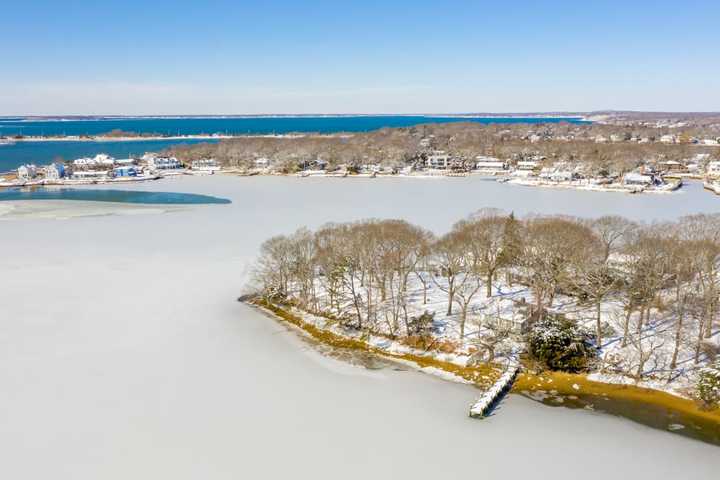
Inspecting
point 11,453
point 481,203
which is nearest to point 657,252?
point 11,453

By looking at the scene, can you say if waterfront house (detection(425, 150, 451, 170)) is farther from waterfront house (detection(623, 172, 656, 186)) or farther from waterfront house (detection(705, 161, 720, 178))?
waterfront house (detection(705, 161, 720, 178))

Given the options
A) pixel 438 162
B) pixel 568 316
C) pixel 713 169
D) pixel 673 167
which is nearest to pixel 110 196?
pixel 438 162

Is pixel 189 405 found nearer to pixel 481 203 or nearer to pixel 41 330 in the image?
pixel 41 330

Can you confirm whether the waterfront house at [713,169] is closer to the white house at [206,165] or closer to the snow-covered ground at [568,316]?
the snow-covered ground at [568,316]

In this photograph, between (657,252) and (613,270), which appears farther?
(613,270)

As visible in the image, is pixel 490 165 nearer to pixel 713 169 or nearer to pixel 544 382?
pixel 713 169

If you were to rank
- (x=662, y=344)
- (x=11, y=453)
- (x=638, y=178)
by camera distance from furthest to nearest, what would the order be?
(x=638, y=178), (x=662, y=344), (x=11, y=453)

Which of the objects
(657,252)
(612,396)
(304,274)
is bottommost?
(612,396)

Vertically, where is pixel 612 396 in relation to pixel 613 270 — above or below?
below

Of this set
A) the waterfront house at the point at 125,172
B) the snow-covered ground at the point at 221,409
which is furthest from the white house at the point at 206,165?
the snow-covered ground at the point at 221,409
